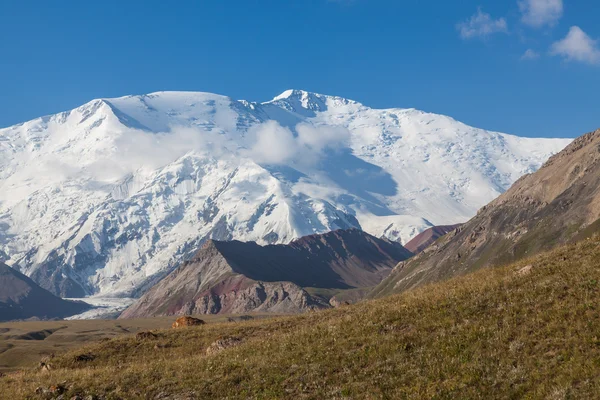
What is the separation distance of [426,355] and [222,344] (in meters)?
13.6

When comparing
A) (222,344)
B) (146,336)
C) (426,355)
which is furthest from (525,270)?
(146,336)

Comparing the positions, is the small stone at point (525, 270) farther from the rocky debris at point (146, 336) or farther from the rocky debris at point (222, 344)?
the rocky debris at point (146, 336)

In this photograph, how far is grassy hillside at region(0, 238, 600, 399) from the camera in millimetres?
24641

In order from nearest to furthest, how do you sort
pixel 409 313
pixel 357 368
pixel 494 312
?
pixel 357 368, pixel 494 312, pixel 409 313

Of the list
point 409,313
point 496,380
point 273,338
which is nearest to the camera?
point 496,380

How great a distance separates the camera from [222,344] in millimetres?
37125

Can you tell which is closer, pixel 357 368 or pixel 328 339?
pixel 357 368

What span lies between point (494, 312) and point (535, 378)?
6486 mm

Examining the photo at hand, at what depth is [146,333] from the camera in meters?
42.6

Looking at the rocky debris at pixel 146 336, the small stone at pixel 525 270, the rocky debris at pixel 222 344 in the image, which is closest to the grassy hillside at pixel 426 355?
the small stone at pixel 525 270

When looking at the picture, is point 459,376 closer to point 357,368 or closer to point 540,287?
point 357,368

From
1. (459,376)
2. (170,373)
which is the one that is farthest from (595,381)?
(170,373)

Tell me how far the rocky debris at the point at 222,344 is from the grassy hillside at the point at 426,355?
0.55m

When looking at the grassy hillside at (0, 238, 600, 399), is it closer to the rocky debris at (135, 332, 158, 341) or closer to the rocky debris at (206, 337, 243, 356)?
the rocky debris at (206, 337, 243, 356)
